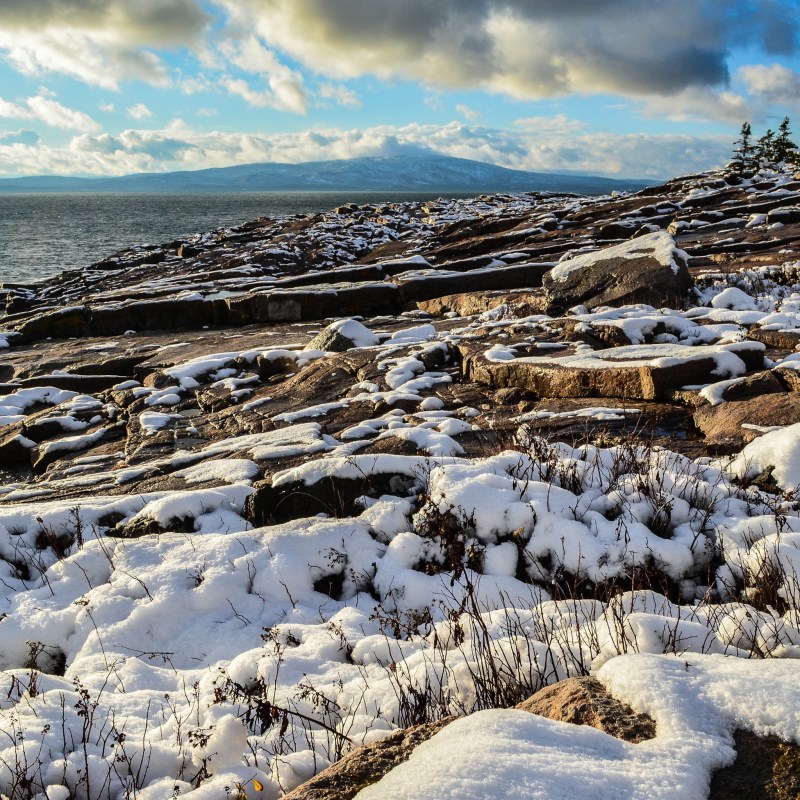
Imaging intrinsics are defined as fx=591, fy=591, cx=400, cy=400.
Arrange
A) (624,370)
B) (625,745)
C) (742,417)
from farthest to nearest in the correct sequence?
(624,370), (742,417), (625,745)

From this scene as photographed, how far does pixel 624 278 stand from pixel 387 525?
24.7 feet

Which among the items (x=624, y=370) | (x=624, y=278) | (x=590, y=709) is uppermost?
(x=624, y=278)

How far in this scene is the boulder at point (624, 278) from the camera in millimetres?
9852

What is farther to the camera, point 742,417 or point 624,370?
point 624,370

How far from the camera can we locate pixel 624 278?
10.3m

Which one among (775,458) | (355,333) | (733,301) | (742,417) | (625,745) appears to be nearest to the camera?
(625,745)

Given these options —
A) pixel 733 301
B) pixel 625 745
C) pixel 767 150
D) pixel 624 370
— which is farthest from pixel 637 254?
pixel 767 150

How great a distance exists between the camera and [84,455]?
23.8ft

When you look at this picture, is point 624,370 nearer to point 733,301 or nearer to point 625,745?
point 733,301

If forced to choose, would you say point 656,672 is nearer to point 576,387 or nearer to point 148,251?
point 576,387

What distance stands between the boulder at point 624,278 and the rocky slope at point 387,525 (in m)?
0.07

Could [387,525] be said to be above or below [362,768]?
below

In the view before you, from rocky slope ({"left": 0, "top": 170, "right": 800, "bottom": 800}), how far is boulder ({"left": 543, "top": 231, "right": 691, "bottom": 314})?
0.07 m

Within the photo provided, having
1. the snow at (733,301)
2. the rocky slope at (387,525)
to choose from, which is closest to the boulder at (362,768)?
the rocky slope at (387,525)
